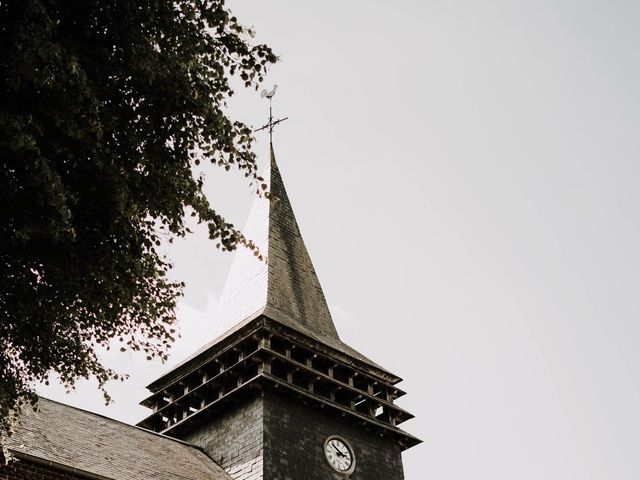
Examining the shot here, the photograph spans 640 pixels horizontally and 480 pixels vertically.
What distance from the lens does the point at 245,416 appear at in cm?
2080

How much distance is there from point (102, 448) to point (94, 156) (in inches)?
455

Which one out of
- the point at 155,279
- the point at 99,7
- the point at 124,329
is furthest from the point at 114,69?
the point at 124,329

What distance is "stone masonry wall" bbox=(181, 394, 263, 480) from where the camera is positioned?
1960 centimetres

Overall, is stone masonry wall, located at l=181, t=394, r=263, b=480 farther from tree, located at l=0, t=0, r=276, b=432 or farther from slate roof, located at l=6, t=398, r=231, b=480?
tree, located at l=0, t=0, r=276, b=432

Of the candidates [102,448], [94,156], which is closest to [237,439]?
[102,448]

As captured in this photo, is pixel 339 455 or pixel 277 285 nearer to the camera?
pixel 339 455

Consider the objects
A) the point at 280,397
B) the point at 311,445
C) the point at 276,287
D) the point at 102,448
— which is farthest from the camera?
the point at 276,287

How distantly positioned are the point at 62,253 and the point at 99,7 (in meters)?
2.69

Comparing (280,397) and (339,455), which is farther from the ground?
(280,397)

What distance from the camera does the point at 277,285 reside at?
83.0 ft

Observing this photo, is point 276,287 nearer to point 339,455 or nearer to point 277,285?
point 277,285

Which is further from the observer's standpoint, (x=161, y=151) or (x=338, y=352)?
(x=338, y=352)

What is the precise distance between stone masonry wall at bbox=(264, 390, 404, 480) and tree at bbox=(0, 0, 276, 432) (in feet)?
35.2

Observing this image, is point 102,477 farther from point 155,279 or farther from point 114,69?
point 114,69
